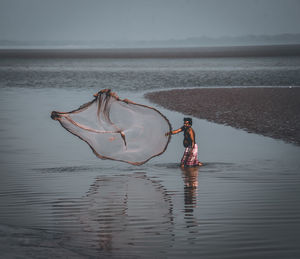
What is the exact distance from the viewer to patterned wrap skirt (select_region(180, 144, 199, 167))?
56.3 ft

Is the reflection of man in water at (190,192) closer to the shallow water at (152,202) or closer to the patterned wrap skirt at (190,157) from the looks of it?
the shallow water at (152,202)

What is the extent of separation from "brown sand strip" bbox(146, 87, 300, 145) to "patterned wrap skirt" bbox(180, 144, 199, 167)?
5.60 m

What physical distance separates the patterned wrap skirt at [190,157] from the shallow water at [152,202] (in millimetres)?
261

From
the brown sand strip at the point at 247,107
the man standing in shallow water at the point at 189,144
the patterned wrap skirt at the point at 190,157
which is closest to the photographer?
the man standing in shallow water at the point at 189,144

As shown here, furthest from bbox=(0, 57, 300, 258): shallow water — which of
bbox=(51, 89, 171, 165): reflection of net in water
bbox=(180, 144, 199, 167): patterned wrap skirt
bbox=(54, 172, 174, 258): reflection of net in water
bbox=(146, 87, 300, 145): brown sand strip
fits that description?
bbox=(146, 87, 300, 145): brown sand strip

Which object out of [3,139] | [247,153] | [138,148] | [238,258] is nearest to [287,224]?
[238,258]

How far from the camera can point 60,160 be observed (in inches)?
744

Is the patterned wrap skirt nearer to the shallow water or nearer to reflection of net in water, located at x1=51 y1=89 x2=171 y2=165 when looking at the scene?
the shallow water

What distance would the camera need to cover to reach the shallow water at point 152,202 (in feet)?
33.2

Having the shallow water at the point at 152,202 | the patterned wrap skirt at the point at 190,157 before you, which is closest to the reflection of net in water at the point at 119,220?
the shallow water at the point at 152,202

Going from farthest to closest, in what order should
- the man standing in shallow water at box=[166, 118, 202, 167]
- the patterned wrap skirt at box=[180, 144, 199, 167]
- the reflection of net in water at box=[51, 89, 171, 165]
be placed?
the patterned wrap skirt at box=[180, 144, 199, 167] < the man standing in shallow water at box=[166, 118, 202, 167] < the reflection of net in water at box=[51, 89, 171, 165]

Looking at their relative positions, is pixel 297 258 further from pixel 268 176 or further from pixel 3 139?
pixel 3 139

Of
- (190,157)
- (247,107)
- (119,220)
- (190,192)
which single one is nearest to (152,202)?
(190,192)

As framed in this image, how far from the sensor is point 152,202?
13.3 m
